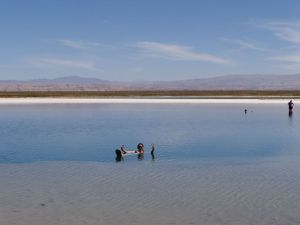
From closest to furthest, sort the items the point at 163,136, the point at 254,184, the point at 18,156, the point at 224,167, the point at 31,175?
the point at 254,184 < the point at 31,175 < the point at 224,167 < the point at 18,156 < the point at 163,136

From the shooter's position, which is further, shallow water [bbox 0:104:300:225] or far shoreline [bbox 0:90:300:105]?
far shoreline [bbox 0:90:300:105]

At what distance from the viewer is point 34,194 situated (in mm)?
14789

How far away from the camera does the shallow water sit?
41.3ft

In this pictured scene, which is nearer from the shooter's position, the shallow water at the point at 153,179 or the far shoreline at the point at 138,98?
the shallow water at the point at 153,179

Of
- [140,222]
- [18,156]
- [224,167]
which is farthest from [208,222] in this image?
[18,156]

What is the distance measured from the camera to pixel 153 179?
17.0 meters

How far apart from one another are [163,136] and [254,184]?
49.3 feet

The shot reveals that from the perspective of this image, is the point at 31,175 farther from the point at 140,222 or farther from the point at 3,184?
the point at 140,222

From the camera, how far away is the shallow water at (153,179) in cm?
1260

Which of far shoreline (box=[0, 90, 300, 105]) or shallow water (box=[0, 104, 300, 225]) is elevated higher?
far shoreline (box=[0, 90, 300, 105])

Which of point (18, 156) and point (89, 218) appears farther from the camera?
point (18, 156)

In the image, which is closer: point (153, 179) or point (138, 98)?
point (153, 179)

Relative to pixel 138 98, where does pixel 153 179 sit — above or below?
below

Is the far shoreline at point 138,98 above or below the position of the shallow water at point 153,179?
above
